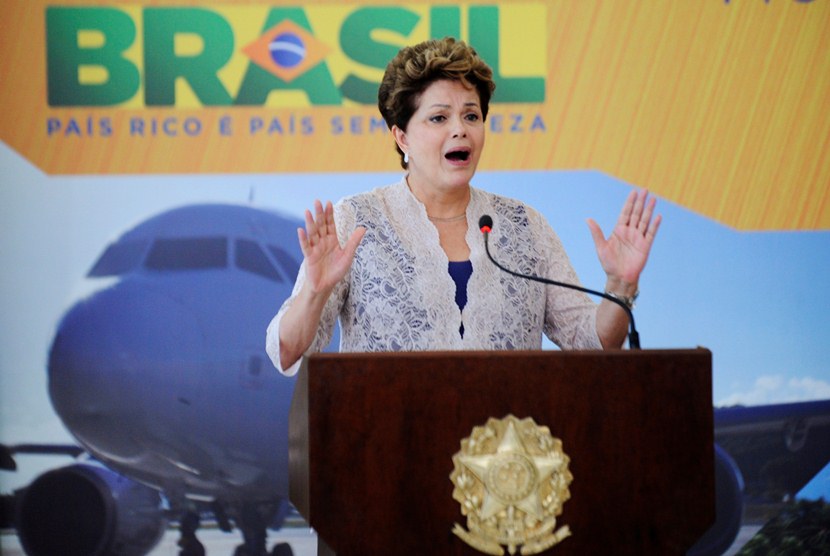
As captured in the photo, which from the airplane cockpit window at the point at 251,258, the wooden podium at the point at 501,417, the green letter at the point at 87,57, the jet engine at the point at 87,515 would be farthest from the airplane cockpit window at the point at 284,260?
the wooden podium at the point at 501,417

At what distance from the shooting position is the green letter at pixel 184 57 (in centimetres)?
378

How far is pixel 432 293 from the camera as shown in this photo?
2.21m

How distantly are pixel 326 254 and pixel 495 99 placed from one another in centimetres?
200

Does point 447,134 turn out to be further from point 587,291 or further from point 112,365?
point 112,365

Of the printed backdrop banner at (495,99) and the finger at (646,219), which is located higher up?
the printed backdrop banner at (495,99)

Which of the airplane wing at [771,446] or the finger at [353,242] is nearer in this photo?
the finger at [353,242]

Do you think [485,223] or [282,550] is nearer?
[485,223]

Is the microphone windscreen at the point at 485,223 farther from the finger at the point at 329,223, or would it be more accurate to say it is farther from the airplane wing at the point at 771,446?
the airplane wing at the point at 771,446

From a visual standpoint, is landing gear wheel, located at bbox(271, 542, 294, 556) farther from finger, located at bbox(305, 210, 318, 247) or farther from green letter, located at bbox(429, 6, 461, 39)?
finger, located at bbox(305, 210, 318, 247)

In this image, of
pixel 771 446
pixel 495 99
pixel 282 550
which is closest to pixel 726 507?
pixel 771 446

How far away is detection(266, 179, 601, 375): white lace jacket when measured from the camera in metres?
2.19

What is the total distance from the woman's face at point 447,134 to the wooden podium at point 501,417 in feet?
2.59

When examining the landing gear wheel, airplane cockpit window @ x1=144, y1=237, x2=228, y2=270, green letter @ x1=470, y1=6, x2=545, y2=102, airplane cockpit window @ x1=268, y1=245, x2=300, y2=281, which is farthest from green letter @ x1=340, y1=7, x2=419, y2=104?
the landing gear wheel

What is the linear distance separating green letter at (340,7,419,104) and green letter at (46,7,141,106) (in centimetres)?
76
